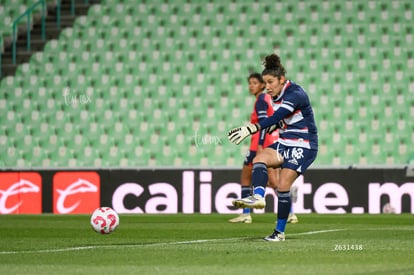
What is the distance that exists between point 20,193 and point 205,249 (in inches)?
368

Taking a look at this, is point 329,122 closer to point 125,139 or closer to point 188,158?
point 188,158

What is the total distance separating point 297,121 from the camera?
341 inches

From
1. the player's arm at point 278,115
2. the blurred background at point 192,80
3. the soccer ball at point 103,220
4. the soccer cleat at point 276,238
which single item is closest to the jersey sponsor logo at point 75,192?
the blurred background at point 192,80

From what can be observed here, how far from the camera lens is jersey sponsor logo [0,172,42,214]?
16328 millimetres

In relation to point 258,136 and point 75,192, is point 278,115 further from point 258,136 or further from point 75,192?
point 75,192

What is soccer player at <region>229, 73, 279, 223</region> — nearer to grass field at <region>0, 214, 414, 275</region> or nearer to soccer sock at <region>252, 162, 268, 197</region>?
grass field at <region>0, 214, 414, 275</region>

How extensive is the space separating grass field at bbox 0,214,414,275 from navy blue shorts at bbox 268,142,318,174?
687 millimetres

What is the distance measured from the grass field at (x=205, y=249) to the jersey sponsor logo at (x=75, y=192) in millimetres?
3975

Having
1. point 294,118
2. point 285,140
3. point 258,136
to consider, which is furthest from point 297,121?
point 258,136

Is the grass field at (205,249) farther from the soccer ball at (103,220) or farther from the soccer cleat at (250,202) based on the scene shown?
the soccer cleat at (250,202)

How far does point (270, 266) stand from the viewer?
6223 millimetres

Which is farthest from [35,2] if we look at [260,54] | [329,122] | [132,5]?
[329,122]

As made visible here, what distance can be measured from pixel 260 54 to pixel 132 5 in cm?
326

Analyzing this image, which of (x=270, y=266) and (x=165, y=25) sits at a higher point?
(x=165, y=25)
